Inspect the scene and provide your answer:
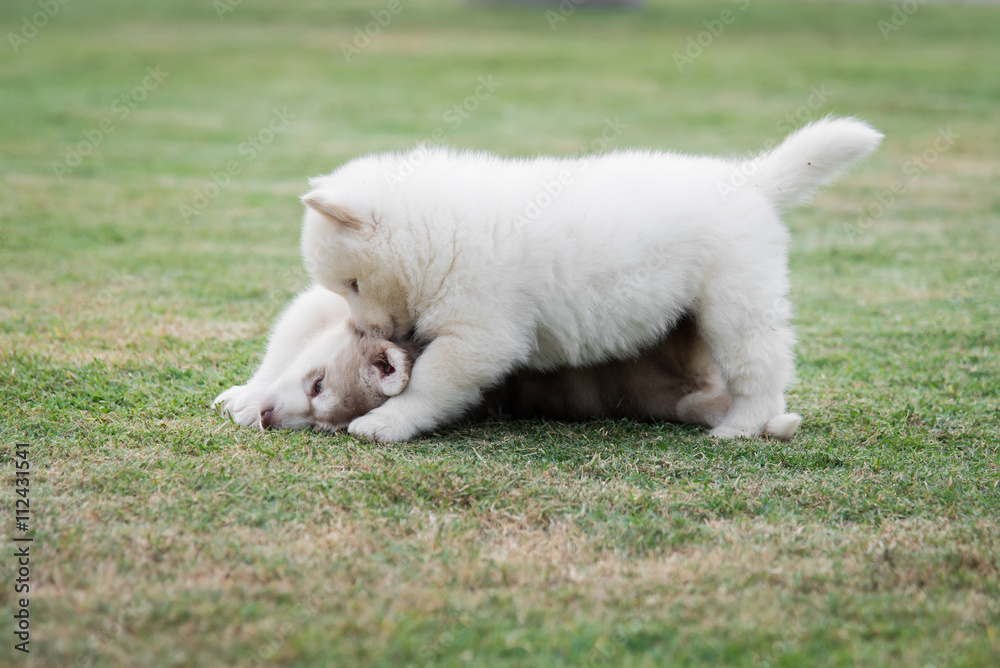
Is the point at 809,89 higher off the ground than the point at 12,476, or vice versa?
the point at 809,89

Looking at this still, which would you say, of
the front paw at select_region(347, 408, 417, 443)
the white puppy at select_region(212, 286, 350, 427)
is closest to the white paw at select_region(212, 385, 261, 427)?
the white puppy at select_region(212, 286, 350, 427)

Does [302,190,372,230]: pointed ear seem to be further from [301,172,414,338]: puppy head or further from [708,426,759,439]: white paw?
[708,426,759,439]: white paw

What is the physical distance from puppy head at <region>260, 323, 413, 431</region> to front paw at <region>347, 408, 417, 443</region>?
0.10m

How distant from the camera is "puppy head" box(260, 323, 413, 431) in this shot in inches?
135

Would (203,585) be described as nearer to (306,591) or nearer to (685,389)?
(306,591)

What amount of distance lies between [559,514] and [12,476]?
166cm

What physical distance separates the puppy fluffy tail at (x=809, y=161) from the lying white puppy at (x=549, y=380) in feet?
2.09

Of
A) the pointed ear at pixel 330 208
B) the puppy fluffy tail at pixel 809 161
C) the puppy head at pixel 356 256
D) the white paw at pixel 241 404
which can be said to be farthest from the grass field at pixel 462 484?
the puppy fluffy tail at pixel 809 161

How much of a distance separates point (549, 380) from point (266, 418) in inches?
42.9

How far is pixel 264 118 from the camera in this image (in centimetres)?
1209

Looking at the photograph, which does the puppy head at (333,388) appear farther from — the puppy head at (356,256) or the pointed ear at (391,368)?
the puppy head at (356,256)

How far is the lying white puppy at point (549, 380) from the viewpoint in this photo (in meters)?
3.51

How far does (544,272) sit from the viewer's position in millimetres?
3387

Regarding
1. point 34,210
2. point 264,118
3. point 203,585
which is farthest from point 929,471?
point 264,118
